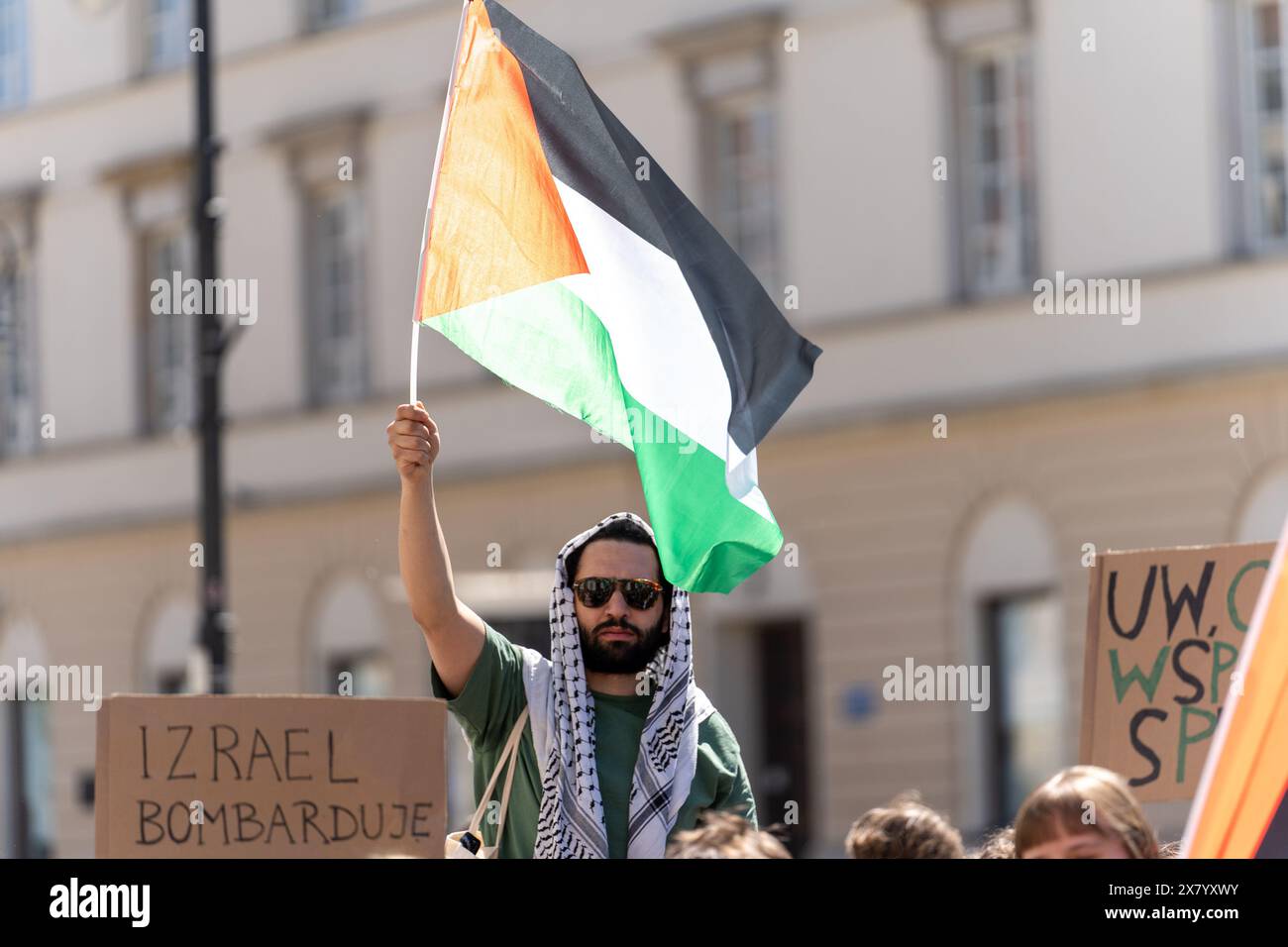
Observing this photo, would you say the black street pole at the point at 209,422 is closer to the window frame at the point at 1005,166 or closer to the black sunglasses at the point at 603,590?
the window frame at the point at 1005,166

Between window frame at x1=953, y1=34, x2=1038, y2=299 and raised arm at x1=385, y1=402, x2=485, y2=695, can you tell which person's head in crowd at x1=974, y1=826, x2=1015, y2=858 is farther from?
window frame at x1=953, y1=34, x2=1038, y2=299

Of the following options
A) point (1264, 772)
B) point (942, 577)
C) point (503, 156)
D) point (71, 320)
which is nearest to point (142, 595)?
point (71, 320)

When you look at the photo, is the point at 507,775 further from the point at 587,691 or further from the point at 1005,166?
the point at 1005,166

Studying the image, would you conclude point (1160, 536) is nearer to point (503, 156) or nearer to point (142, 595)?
point (142, 595)

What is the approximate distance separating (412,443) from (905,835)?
1.33 meters

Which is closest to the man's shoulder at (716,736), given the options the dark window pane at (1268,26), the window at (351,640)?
the dark window pane at (1268,26)

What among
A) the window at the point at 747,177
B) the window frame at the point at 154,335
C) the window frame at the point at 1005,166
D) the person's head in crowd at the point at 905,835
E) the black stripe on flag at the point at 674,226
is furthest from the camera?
the window frame at the point at 154,335

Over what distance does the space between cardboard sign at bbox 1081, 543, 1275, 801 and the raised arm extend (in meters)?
1.33

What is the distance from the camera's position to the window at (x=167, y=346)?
1227 inches

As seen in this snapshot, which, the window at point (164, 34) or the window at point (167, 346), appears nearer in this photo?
the window at point (167, 346)

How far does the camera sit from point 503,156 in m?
6.14

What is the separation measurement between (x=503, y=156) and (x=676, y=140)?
20.2 metres

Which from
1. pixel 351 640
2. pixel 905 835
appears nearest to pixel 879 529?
pixel 351 640

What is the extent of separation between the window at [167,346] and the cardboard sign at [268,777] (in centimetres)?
2659
